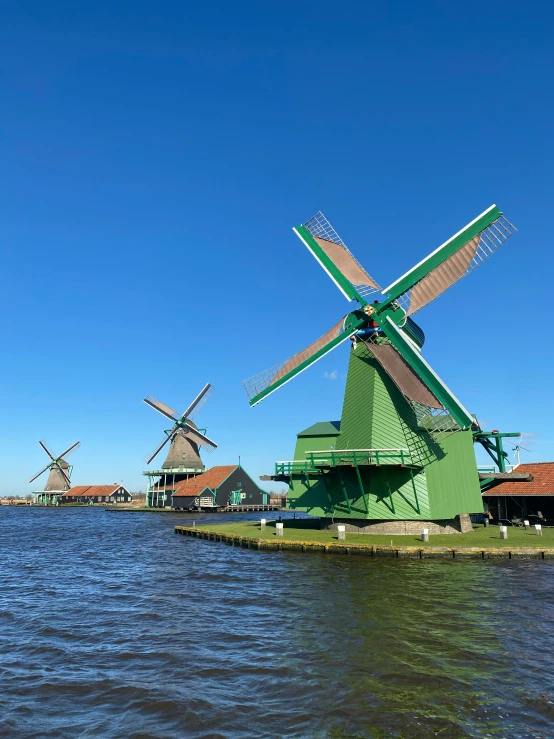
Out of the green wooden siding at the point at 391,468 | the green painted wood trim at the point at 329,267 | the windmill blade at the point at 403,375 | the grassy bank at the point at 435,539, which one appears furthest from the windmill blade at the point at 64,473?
the windmill blade at the point at 403,375

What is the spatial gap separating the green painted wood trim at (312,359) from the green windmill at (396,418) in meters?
0.06

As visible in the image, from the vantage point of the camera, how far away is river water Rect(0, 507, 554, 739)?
25.9ft

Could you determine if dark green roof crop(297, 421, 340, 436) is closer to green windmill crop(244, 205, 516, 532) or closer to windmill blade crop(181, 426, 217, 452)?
green windmill crop(244, 205, 516, 532)

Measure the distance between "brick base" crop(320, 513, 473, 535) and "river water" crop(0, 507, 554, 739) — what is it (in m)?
6.69

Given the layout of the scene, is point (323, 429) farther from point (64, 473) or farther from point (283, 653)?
point (64, 473)

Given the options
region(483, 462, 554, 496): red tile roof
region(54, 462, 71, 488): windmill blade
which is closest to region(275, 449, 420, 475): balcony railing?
region(483, 462, 554, 496): red tile roof

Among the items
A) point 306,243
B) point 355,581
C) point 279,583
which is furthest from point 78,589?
point 306,243

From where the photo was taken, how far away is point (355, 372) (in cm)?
2948

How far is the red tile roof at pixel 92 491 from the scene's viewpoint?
110 meters

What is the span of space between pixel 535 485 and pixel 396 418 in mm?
14643

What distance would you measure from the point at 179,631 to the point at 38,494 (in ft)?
396

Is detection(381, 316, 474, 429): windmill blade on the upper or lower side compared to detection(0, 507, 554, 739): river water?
upper

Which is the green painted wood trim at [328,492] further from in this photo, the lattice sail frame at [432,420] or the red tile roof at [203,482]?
the red tile roof at [203,482]

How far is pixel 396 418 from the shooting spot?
90.7 ft
